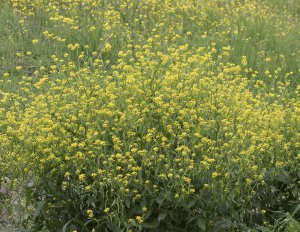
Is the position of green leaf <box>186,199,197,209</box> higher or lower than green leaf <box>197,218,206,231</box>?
higher

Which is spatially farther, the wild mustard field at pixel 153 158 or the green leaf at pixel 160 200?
the wild mustard field at pixel 153 158

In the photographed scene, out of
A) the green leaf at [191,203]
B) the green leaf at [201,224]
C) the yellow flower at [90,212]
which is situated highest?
the green leaf at [191,203]

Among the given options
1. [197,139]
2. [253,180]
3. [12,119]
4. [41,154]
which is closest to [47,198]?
[41,154]

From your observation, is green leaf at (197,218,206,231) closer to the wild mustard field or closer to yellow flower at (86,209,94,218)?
the wild mustard field

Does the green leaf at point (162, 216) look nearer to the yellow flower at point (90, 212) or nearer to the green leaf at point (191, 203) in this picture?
the green leaf at point (191, 203)

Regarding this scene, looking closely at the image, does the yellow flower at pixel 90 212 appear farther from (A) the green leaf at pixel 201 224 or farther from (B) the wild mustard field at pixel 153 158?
(A) the green leaf at pixel 201 224

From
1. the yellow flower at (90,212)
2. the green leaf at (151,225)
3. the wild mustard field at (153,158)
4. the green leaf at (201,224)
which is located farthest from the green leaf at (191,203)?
the yellow flower at (90,212)

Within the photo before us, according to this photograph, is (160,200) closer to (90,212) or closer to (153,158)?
(153,158)

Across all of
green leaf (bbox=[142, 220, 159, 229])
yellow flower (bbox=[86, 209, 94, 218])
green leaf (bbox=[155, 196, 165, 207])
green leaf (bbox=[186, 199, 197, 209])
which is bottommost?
green leaf (bbox=[142, 220, 159, 229])

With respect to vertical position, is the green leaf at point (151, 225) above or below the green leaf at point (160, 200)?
below

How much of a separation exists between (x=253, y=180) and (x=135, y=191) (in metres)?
0.87

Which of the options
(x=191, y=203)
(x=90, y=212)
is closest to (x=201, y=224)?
(x=191, y=203)

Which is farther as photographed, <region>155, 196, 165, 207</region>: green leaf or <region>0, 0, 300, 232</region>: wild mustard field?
<region>0, 0, 300, 232</region>: wild mustard field

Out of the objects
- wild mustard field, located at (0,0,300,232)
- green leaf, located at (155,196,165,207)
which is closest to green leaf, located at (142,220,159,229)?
wild mustard field, located at (0,0,300,232)
